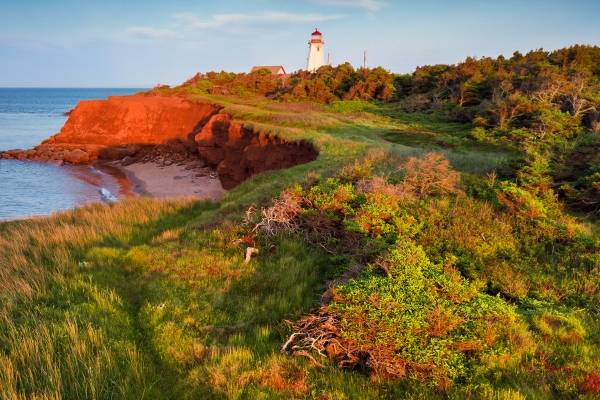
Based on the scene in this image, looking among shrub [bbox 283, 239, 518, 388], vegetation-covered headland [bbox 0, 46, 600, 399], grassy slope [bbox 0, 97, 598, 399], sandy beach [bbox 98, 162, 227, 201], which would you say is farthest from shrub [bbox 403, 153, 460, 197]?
sandy beach [bbox 98, 162, 227, 201]

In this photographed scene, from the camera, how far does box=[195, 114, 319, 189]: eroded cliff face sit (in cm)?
1872

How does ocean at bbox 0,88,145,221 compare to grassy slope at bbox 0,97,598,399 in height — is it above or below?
below

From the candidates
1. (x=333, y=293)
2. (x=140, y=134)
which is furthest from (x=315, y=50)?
(x=333, y=293)

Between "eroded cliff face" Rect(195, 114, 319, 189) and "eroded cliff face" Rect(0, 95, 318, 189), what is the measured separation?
93 mm

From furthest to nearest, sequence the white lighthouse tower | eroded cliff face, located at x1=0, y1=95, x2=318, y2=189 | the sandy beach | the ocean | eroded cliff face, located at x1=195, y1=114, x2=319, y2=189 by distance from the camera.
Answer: the white lighthouse tower < eroded cliff face, located at x1=0, y1=95, x2=318, y2=189 < the sandy beach < the ocean < eroded cliff face, located at x1=195, y1=114, x2=319, y2=189

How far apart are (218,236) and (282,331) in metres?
3.68

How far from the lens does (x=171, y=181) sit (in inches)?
1093

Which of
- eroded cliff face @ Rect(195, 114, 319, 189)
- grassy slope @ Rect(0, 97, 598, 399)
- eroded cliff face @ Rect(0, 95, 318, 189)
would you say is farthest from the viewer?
eroded cliff face @ Rect(0, 95, 318, 189)

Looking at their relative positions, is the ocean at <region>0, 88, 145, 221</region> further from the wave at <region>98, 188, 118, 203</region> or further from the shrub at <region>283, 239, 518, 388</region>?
the shrub at <region>283, 239, 518, 388</region>

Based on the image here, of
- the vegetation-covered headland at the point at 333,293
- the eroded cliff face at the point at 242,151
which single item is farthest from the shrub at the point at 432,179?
the eroded cliff face at the point at 242,151

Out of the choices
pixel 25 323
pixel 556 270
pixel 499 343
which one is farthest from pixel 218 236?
pixel 556 270

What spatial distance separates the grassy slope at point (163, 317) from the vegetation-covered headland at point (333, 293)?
25mm

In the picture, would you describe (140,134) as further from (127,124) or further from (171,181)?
(171,181)

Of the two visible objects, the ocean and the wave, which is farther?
the wave
